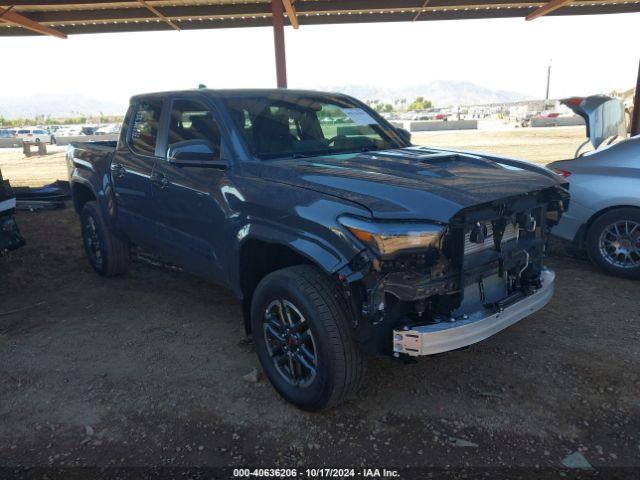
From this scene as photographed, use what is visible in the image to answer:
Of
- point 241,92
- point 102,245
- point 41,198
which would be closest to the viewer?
point 241,92

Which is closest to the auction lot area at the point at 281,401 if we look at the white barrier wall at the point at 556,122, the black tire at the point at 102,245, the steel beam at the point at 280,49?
the black tire at the point at 102,245

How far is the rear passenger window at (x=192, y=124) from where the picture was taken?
145 inches

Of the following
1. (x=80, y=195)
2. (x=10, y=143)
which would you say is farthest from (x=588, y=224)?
(x=10, y=143)

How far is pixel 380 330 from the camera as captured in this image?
8.72 feet

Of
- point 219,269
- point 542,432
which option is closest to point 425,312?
point 542,432

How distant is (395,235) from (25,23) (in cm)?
1177

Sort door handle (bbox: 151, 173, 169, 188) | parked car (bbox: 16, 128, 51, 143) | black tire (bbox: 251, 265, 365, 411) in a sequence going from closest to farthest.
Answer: black tire (bbox: 251, 265, 365, 411)
door handle (bbox: 151, 173, 169, 188)
parked car (bbox: 16, 128, 51, 143)

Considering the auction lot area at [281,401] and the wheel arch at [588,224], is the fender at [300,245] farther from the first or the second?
the wheel arch at [588,224]

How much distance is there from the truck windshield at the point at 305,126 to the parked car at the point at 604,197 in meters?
2.31

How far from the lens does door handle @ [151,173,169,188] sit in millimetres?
3978

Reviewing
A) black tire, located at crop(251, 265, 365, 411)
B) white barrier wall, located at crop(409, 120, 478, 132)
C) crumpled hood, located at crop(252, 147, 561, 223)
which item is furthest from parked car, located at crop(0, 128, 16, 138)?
black tire, located at crop(251, 265, 365, 411)

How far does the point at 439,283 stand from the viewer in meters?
2.64

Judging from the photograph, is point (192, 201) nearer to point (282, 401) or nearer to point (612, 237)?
point (282, 401)

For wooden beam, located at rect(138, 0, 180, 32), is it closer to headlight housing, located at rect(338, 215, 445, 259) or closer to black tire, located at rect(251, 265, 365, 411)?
black tire, located at rect(251, 265, 365, 411)
